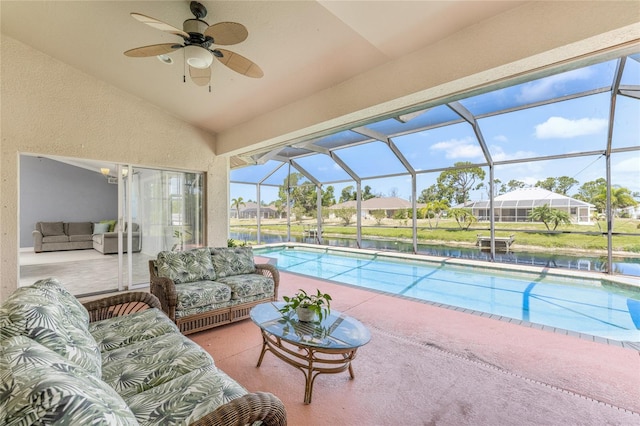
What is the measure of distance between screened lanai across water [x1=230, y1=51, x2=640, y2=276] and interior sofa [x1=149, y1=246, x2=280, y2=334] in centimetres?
249

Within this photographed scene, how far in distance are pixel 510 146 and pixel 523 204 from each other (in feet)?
5.03

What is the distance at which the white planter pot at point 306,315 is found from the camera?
239 centimetres

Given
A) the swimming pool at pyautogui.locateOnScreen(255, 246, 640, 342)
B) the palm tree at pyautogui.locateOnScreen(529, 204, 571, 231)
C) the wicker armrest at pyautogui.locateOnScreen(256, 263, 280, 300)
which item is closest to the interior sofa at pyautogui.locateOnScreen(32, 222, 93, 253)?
the swimming pool at pyautogui.locateOnScreen(255, 246, 640, 342)

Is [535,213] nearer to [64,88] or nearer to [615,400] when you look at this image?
[615,400]

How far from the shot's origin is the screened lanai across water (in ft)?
15.5

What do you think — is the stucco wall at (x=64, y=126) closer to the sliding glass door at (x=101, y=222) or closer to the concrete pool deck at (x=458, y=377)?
the sliding glass door at (x=101, y=222)

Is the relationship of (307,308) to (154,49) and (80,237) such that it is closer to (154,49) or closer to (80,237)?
(154,49)

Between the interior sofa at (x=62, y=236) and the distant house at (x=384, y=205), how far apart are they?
8.67 m

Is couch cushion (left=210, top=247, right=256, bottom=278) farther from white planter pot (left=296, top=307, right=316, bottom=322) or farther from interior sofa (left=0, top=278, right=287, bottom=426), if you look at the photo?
white planter pot (left=296, top=307, right=316, bottom=322)

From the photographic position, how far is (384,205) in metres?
9.27

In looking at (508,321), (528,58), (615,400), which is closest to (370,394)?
(615,400)

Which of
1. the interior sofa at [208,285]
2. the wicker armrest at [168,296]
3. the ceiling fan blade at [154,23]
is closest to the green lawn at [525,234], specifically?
the interior sofa at [208,285]

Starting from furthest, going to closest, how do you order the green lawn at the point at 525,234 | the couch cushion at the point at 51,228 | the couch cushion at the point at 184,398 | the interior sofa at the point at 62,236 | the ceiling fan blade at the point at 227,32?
1. the couch cushion at the point at 51,228
2. the interior sofa at the point at 62,236
3. the green lawn at the point at 525,234
4. the ceiling fan blade at the point at 227,32
5. the couch cushion at the point at 184,398

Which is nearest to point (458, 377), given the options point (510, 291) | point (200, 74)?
point (200, 74)
